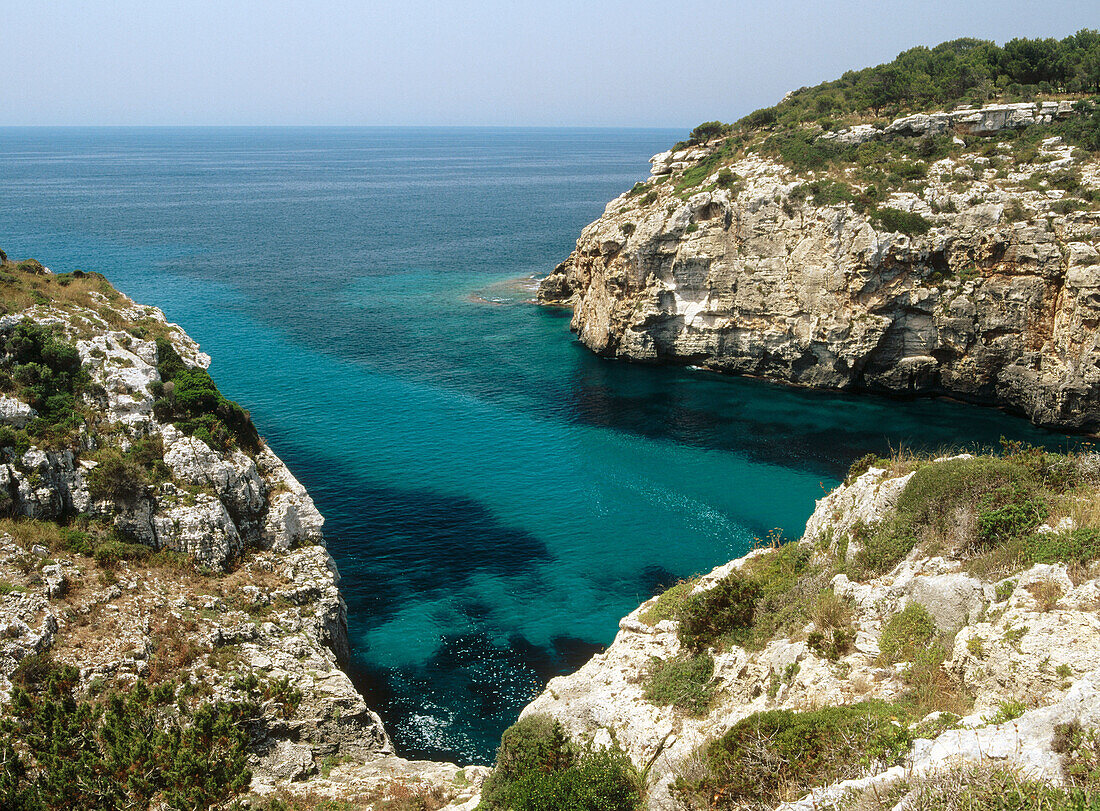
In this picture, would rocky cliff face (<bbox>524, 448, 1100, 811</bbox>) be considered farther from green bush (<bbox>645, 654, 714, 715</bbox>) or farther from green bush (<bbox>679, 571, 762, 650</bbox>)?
green bush (<bbox>679, 571, 762, 650</bbox>)

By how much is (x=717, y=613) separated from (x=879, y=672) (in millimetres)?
4648

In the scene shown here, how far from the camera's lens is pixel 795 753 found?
11.6m

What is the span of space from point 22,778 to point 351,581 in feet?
56.6

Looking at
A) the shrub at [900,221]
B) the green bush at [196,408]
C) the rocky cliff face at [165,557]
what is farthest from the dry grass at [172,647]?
the shrub at [900,221]

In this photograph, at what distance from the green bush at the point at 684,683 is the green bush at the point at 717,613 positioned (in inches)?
22.5

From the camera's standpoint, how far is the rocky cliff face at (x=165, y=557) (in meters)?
19.4

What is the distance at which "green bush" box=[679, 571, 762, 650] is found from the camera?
1783 cm

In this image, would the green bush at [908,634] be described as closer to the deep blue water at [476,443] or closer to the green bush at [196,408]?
the deep blue water at [476,443]

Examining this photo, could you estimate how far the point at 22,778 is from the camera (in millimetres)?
15891

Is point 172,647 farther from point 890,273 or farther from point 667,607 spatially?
point 890,273

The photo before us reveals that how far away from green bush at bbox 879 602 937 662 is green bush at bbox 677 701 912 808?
2.03 m

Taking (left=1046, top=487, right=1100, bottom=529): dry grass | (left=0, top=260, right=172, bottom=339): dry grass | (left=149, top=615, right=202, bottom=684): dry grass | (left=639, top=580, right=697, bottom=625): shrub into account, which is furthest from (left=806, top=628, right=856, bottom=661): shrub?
(left=0, top=260, right=172, bottom=339): dry grass

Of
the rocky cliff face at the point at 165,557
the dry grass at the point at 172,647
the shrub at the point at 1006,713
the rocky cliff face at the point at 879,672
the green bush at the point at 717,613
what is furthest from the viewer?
the dry grass at the point at 172,647

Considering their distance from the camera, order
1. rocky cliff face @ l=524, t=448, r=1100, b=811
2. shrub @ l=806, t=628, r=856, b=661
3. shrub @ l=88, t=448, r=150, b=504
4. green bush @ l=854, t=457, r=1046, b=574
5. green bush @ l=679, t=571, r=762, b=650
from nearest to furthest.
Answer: rocky cliff face @ l=524, t=448, r=1100, b=811 < shrub @ l=806, t=628, r=856, b=661 < green bush @ l=854, t=457, r=1046, b=574 < green bush @ l=679, t=571, r=762, b=650 < shrub @ l=88, t=448, r=150, b=504
